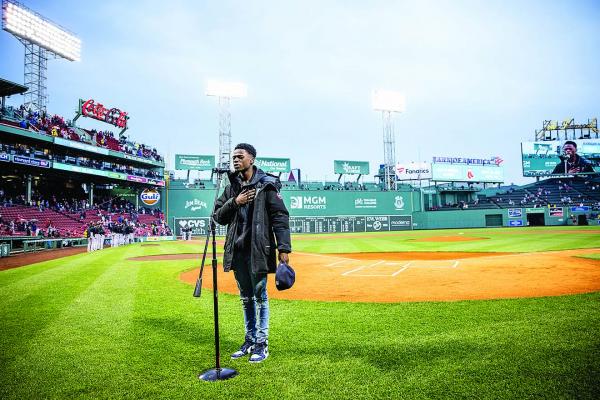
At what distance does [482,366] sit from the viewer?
3451 mm

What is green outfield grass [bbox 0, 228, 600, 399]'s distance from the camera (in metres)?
3.13

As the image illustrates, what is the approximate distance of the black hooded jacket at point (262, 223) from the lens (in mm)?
3916

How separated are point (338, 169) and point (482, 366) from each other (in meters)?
56.5

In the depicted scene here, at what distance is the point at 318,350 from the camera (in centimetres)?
413

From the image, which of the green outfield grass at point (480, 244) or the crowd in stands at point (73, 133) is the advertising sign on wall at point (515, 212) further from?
the crowd in stands at point (73, 133)

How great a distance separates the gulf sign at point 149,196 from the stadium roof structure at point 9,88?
17511 mm

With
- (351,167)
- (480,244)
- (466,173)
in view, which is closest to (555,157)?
(466,173)

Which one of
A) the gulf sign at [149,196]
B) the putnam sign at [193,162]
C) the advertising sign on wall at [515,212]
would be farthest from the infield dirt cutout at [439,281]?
the advertising sign on wall at [515,212]

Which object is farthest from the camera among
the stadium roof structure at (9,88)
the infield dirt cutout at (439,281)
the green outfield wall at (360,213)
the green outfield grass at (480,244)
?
the green outfield wall at (360,213)

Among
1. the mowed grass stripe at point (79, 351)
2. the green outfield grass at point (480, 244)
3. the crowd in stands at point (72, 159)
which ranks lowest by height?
the green outfield grass at point (480, 244)

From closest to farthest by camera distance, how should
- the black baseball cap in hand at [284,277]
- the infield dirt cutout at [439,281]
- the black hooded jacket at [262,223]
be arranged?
1. the black baseball cap in hand at [284,277]
2. the black hooded jacket at [262,223]
3. the infield dirt cutout at [439,281]

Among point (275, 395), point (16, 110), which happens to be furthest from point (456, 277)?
point (16, 110)

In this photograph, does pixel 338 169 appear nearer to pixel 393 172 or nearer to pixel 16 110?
pixel 393 172

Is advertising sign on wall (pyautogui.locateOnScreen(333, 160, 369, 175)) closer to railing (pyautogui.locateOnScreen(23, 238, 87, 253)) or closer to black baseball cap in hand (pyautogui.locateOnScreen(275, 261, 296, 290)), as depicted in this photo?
railing (pyautogui.locateOnScreen(23, 238, 87, 253))
